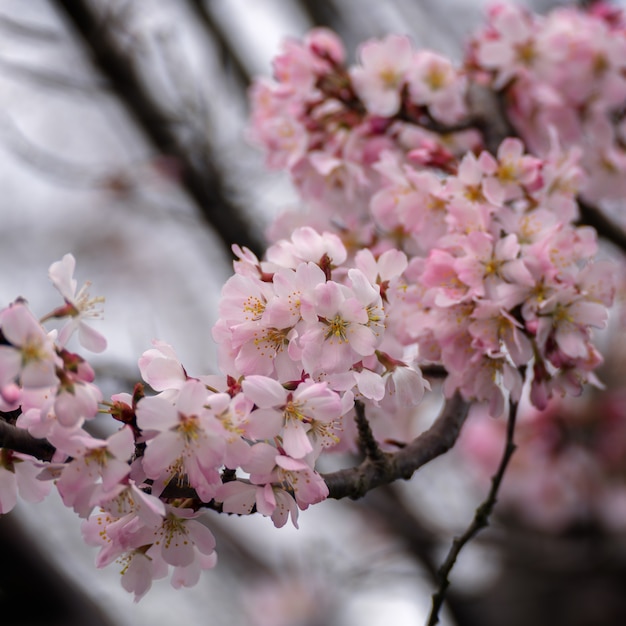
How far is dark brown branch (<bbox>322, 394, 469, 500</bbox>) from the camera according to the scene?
1112 millimetres

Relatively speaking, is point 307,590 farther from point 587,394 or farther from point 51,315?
point 51,315

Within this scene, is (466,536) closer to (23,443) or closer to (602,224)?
(23,443)

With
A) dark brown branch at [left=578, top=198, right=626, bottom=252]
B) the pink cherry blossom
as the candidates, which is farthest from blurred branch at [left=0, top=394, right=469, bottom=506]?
dark brown branch at [left=578, top=198, right=626, bottom=252]

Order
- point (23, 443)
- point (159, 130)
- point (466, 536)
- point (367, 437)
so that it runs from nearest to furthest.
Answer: point (23, 443) → point (367, 437) → point (466, 536) → point (159, 130)

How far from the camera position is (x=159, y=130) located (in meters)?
3.22

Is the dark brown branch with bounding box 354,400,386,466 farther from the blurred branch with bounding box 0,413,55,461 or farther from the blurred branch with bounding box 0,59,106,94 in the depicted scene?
the blurred branch with bounding box 0,59,106,94

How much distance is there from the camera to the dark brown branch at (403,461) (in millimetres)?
1112

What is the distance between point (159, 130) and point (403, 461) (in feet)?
7.94

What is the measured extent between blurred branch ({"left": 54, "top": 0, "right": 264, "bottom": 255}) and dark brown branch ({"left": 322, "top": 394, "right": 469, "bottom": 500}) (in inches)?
69.9

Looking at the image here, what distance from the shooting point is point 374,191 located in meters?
1.82

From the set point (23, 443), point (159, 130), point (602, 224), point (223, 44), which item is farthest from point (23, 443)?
point (223, 44)

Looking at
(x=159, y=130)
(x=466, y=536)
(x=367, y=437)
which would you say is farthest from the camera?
(x=159, y=130)

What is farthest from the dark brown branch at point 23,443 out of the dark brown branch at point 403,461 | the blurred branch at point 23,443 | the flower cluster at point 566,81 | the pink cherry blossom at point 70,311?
the flower cluster at point 566,81

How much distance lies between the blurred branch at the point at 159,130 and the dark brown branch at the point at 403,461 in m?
1.78
